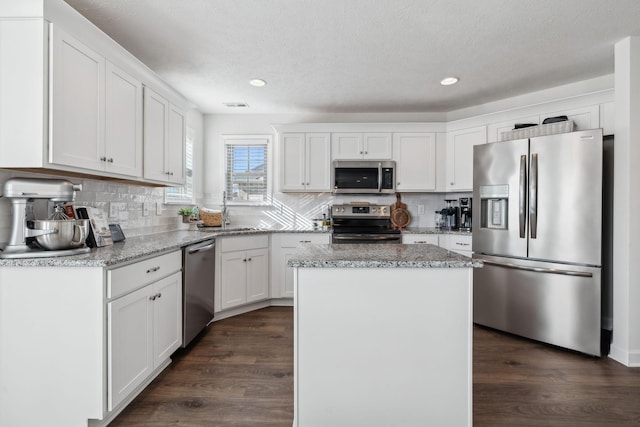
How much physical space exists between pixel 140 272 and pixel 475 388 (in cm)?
228

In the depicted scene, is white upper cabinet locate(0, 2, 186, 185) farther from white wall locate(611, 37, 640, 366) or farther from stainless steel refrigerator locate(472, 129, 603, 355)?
white wall locate(611, 37, 640, 366)

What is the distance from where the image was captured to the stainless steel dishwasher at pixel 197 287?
253 centimetres

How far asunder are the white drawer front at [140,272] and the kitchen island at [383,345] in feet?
3.20

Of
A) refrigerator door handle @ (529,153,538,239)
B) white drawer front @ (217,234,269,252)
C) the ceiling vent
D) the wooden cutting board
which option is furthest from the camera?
the wooden cutting board

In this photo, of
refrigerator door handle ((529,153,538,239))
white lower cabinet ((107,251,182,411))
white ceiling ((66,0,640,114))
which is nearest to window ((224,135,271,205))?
white ceiling ((66,0,640,114))

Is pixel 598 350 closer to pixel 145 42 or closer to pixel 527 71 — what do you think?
pixel 527 71

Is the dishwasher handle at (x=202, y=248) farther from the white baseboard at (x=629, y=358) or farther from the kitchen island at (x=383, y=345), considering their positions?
the white baseboard at (x=629, y=358)

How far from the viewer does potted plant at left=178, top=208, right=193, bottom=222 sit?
11.6 feet

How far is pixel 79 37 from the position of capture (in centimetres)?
184

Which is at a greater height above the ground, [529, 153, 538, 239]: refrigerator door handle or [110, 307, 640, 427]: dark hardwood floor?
[529, 153, 538, 239]: refrigerator door handle

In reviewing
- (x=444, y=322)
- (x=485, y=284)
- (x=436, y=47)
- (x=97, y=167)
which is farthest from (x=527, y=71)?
A: (x=97, y=167)

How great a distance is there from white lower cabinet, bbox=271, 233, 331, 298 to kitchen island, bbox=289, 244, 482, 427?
227cm

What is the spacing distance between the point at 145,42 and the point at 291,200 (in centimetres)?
248

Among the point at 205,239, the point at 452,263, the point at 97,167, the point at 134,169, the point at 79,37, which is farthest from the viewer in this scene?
the point at 205,239
